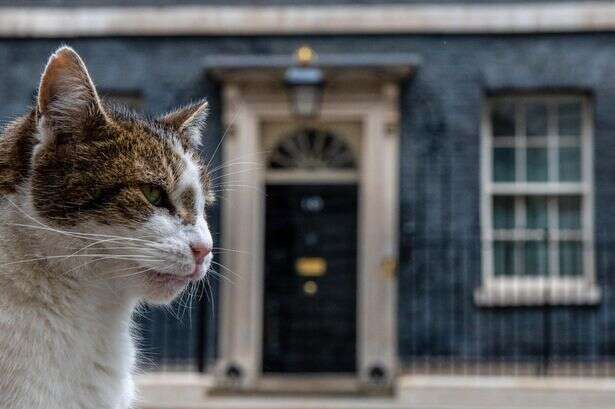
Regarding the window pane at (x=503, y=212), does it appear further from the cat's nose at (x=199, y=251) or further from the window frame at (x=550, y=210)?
the cat's nose at (x=199, y=251)

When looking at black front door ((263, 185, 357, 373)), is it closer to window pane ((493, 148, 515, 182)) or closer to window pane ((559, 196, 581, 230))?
window pane ((493, 148, 515, 182))

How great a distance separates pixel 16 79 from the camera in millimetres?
13148

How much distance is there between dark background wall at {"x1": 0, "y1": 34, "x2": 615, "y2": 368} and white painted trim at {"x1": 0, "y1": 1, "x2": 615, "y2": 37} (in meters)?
0.12

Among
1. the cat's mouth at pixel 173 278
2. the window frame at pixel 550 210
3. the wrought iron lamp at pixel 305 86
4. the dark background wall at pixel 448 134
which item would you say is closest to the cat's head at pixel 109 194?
the cat's mouth at pixel 173 278

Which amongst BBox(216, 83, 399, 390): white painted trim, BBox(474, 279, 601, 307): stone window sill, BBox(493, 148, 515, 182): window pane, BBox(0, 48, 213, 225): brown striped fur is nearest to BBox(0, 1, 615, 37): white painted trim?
BBox(216, 83, 399, 390): white painted trim

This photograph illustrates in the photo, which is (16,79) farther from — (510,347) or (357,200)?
(510,347)

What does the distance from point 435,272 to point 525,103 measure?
7.77ft

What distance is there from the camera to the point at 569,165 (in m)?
12.5

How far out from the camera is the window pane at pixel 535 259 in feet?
40.2

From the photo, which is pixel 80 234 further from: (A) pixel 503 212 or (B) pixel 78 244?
(A) pixel 503 212

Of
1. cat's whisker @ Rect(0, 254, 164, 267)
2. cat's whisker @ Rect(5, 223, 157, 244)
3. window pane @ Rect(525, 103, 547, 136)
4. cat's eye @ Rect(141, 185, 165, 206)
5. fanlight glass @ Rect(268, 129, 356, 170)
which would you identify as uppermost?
window pane @ Rect(525, 103, 547, 136)

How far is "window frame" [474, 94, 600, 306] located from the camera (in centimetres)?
1207

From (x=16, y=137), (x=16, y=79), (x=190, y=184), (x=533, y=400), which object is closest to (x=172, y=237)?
(x=190, y=184)

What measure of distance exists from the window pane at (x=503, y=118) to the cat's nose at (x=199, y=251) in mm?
10432
